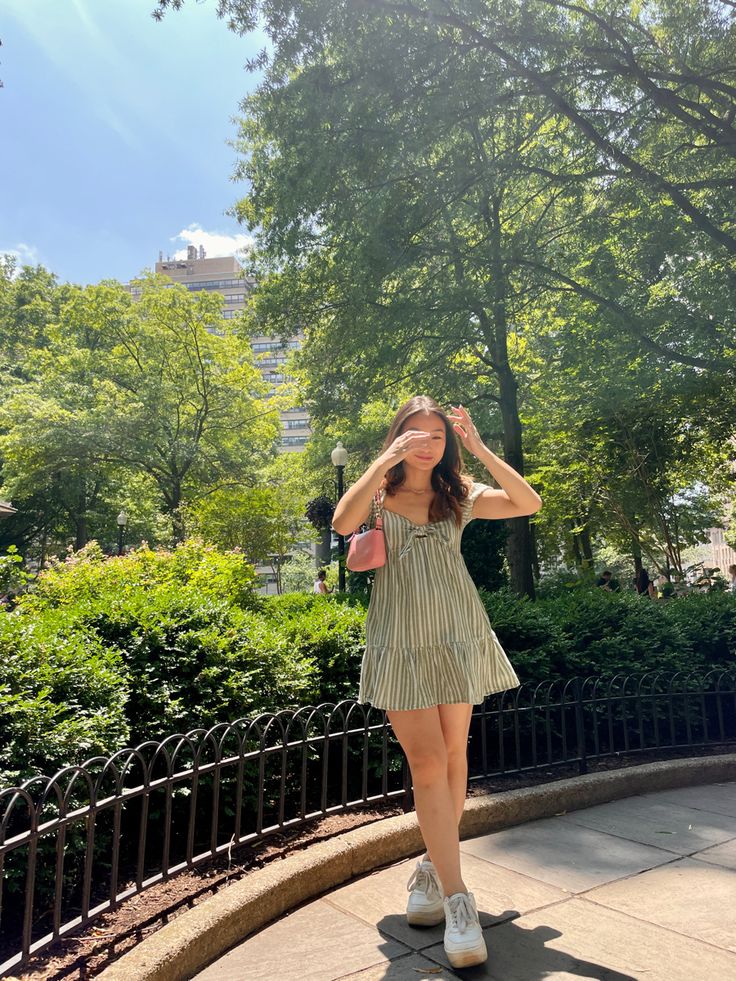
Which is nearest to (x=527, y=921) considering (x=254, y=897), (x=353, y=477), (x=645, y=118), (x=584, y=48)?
(x=254, y=897)

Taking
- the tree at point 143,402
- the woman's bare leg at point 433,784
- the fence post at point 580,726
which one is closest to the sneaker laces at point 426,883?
the woman's bare leg at point 433,784

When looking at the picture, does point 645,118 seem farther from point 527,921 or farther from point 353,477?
point 353,477

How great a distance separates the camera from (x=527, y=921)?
108 inches

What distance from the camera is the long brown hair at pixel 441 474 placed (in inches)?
108

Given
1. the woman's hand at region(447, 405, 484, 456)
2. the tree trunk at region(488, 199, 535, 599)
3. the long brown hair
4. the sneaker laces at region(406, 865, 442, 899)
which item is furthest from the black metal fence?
the tree trunk at region(488, 199, 535, 599)

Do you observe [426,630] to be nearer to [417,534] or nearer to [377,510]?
[417,534]

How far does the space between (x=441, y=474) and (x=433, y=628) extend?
23.8 inches

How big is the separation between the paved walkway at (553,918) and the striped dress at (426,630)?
88cm

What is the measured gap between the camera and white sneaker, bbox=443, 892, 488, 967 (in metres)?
2.33

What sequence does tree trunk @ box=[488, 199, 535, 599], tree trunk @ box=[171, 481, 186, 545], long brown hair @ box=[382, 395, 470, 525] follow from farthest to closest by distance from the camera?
1. tree trunk @ box=[171, 481, 186, 545]
2. tree trunk @ box=[488, 199, 535, 599]
3. long brown hair @ box=[382, 395, 470, 525]

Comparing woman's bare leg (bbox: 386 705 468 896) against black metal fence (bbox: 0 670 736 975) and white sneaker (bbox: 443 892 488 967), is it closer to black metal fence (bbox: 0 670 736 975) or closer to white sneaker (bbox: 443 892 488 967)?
white sneaker (bbox: 443 892 488 967)

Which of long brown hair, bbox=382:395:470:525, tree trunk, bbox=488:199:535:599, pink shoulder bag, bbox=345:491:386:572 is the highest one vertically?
tree trunk, bbox=488:199:535:599

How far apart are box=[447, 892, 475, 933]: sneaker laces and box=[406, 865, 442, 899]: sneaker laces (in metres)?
0.30

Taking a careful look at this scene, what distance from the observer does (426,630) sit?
2613 mm
